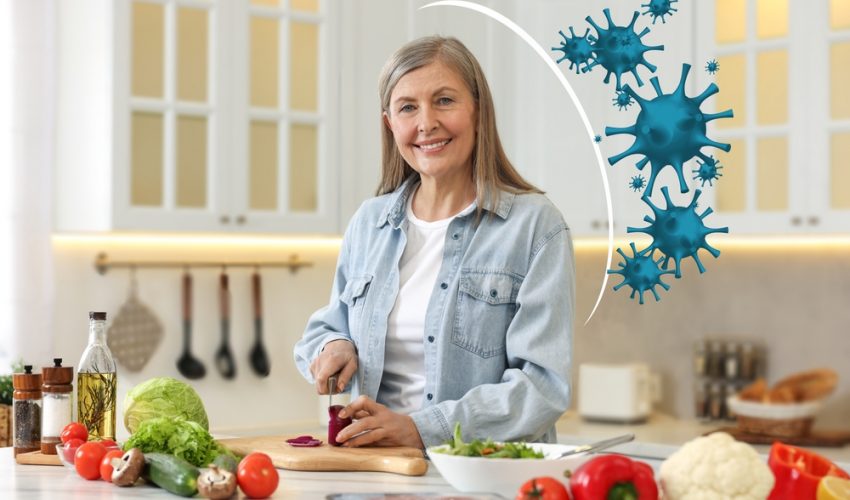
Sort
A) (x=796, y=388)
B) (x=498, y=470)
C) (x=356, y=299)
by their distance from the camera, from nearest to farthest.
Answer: (x=498, y=470)
(x=356, y=299)
(x=796, y=388)

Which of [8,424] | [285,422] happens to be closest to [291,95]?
[285,422]

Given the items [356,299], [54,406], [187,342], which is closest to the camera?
[54,406]

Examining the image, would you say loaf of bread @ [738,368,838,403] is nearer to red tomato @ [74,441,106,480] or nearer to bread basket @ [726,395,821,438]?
bread basket @ [726,395,821,438]

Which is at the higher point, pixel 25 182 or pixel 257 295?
pixel 25 182

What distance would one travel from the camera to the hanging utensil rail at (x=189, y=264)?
13.3ft

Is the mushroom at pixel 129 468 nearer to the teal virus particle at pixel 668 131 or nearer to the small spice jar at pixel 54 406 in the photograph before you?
the small spice jar at pixel 54 406

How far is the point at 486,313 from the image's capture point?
78.9 inches

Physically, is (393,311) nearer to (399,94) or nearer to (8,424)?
(399,94)

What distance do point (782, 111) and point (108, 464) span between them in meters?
2.72

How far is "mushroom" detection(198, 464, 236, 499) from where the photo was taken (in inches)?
58.7

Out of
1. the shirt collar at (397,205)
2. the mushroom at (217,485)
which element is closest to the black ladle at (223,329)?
the shirt collar at (397,205)

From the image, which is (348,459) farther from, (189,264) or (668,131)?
(189,264)

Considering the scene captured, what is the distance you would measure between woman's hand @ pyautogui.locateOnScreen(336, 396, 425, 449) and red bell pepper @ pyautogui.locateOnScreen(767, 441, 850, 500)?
61 centimetres

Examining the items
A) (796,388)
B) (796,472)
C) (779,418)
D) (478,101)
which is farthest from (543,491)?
(796,388)
